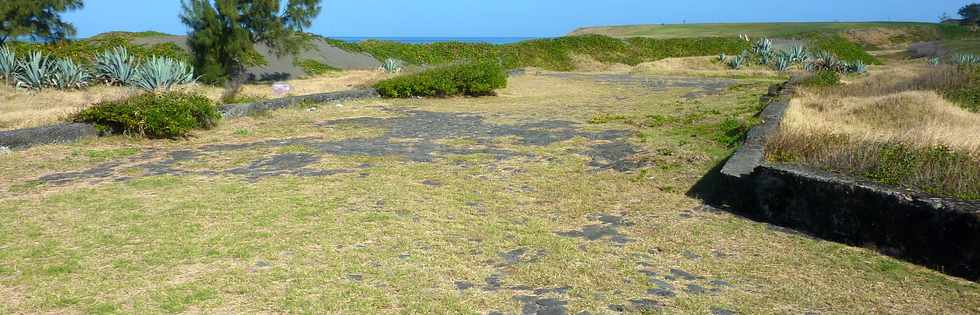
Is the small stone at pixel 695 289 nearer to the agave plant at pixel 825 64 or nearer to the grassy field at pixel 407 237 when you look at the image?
the grassy field at pixel 407 237

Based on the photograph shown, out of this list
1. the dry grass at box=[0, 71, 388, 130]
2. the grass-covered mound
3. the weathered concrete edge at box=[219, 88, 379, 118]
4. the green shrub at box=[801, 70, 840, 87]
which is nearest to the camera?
the dry grass at box=[0, 71, 388, 130]

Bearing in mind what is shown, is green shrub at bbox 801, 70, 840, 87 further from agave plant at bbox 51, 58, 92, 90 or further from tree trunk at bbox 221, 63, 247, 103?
agave plant at bbox 51, 58, 92, 90

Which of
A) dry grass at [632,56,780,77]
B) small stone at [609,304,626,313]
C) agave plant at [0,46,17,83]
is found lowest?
dry grass at [632,56,780,77]

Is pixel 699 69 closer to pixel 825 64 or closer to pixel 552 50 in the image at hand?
pixel 825 64

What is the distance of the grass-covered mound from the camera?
27703 mm

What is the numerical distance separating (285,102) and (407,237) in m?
8.10

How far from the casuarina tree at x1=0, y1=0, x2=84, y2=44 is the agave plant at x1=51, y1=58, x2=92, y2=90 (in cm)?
542

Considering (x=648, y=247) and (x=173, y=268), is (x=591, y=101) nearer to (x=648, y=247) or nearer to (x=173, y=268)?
(x=648, y=247)

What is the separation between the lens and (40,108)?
9938mm

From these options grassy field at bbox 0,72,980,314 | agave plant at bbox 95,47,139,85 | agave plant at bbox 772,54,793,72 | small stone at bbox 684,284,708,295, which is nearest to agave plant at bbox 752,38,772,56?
agave plant at bbox 772,54,793,72

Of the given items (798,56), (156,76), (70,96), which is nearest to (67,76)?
(70,96)

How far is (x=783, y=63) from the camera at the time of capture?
2503cm

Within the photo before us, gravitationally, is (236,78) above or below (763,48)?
above

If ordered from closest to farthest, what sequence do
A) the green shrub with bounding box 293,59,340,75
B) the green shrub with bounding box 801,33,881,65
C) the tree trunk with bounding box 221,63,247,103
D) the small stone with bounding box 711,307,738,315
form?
the small stone with bounding box 711,307,738,315 < the tree trunk with bounding box 221,63,247,103 < the green shrub with bounding box 293,59,340,75 < the green shrub with bounding box 801,33,881,65
